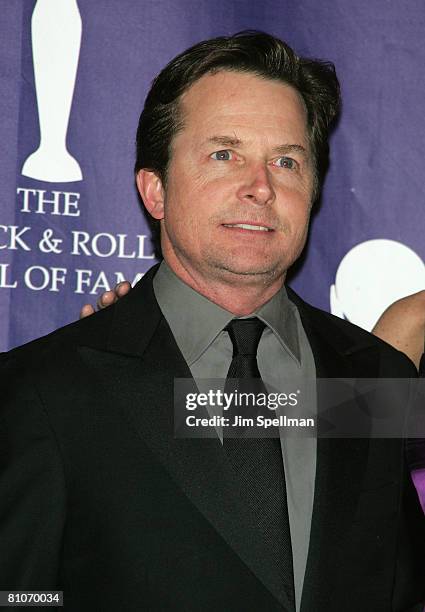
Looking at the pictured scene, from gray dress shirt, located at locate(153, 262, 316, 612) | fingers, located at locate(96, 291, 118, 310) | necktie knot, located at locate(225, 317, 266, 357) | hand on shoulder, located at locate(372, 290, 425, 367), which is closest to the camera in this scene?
gray dress shirt, located at locate(153, 262, 316, 612)

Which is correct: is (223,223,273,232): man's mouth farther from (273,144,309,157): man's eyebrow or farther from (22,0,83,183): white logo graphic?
(22,0,83,183): white logo graphic

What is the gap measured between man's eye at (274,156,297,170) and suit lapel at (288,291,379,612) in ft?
1.37

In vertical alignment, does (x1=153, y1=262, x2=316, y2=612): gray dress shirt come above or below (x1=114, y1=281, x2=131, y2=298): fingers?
below

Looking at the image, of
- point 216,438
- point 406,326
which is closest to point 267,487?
point 216,438

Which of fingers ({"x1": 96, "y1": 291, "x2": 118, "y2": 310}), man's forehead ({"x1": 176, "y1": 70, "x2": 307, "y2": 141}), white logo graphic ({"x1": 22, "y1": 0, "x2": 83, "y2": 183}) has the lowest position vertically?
fingers ({"x1": 96, "y1": 291, "x2": 118, "y2": 310})

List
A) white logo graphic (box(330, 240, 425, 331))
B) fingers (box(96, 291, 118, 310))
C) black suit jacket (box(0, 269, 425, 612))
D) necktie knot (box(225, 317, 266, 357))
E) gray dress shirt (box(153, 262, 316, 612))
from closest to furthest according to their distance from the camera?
black suit jacket (box(0, 269, 425, 612))
gray dress shirt (box(153, 262, 316, 612))
necktie knot (box(225, 317, 266, 357))
fingers (box(96, 291, 118, 310))
white logo graphic (box(330, 240, 425, 331))

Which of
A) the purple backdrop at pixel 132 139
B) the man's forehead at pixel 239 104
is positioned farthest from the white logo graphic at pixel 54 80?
the man's forehead at pixel 239 104

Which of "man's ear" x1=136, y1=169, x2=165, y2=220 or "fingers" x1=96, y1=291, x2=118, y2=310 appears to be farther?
"fingers" x1=96, y1=291, x2=118, y2=310

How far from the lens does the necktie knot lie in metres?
2.32

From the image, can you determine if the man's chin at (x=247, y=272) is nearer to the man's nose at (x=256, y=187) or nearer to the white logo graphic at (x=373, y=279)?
the man's nose at (x=256, y=187)

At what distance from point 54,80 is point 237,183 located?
3.51ft

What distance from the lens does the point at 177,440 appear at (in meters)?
2.15

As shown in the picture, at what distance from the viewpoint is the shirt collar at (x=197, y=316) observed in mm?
2322

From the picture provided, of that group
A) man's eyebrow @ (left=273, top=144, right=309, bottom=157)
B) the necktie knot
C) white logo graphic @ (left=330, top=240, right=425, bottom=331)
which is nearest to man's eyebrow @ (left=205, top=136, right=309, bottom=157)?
man's eyebrow @ (left=273, top=144, right=309, bottom=157)
